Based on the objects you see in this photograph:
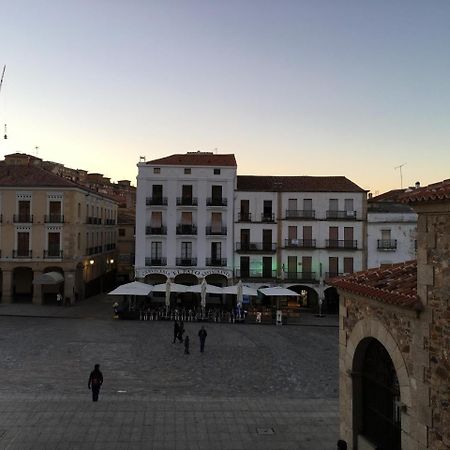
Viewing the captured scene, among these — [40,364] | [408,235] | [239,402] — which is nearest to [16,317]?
[40,364]

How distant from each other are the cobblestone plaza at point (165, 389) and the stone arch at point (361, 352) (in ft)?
8.15

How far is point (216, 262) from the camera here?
1590 inches

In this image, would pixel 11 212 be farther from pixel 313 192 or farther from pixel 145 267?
pixel 313 192

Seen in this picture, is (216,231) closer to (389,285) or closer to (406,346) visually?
(389,285)

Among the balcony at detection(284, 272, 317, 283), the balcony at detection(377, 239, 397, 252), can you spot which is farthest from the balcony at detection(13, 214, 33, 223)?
the balcony at detection(377, 239, 397, 252)

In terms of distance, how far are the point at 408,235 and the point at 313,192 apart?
8.29m

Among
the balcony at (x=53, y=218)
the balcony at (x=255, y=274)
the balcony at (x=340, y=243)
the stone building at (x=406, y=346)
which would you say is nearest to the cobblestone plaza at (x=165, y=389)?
the stone building at (x=406, y=346)

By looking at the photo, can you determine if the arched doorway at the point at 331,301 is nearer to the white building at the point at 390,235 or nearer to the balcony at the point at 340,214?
the white building at the point at 390,235

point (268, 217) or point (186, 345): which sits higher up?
point (268, 217)

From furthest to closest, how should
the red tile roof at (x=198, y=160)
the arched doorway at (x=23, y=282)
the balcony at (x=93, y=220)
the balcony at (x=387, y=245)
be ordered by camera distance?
the balcony at (x=93, y=220)
the arched doorway at (x=23, y=282)
the red tile roof at (x=198, y=160)
the balcony at (x=387, y=245)

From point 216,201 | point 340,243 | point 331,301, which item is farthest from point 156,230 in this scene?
point 331,301

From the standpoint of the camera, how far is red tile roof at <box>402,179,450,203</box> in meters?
8.03

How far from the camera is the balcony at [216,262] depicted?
132 ft

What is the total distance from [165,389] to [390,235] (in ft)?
90.4
